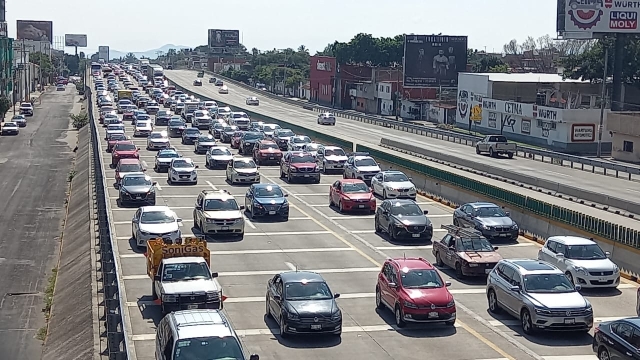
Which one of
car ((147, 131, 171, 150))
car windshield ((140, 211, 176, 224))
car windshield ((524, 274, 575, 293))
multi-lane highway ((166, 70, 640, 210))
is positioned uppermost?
car windshield ((524, 274, 575, 293))

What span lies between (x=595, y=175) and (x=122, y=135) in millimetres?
32345

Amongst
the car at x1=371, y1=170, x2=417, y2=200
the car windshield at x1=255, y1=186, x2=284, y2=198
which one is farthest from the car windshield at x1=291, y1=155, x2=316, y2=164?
the car windshield at x1=255, y1=186, x2=284, y2=198

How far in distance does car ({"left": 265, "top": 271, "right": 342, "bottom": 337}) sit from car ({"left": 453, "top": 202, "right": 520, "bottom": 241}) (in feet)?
42.5

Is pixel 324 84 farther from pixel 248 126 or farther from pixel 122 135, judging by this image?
pixel 122 135

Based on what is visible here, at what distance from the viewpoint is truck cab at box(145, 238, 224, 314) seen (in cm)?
2284

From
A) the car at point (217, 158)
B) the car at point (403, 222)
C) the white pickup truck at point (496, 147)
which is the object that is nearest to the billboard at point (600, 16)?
the white pickup truck at point (496, 147)

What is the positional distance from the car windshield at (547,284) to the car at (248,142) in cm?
4200

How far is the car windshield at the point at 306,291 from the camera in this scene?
22016 millimetres

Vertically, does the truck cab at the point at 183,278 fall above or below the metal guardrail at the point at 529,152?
above

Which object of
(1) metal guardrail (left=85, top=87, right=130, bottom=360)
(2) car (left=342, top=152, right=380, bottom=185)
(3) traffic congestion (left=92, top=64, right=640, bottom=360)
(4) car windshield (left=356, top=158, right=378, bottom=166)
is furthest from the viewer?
(4) car windshield (left=356, top=158, right=378, bottom=166)

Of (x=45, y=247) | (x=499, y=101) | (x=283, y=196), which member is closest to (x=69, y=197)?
(x=45, y=247)

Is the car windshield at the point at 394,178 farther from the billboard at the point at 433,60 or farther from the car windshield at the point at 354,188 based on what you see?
the billboard at the point at 433,60

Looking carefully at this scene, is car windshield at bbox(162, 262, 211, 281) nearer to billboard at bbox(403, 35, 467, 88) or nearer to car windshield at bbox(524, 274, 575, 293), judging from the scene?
car windshield at bbox(524, 274, 575, 293)

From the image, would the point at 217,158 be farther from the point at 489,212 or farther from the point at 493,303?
the point at 493,303
